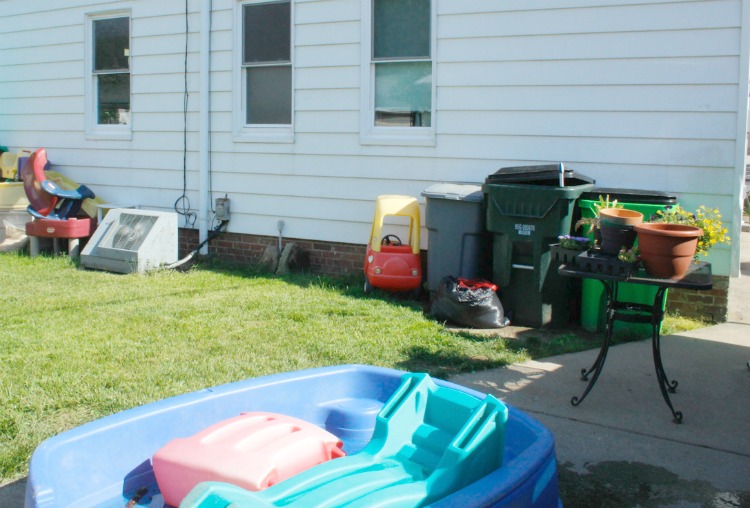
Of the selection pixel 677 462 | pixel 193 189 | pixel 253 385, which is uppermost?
pixel 193 189

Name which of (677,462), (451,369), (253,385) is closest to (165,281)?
(451,369)

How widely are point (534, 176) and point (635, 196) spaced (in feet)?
2.77

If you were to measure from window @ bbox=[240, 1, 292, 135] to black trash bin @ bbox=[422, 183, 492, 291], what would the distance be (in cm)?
269

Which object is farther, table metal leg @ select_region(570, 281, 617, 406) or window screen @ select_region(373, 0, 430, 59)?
window screen @ select_region(373, 0, 430, 59)

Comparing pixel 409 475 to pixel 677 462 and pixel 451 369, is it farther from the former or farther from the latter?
pixel 451 369

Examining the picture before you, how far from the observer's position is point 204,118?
9609 millimetres

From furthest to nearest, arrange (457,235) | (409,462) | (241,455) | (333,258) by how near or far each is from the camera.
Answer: (333,258)
(457,235)
(409,462)
(241,455)

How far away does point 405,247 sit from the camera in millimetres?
7664

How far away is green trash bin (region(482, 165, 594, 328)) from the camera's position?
6590 millimetres

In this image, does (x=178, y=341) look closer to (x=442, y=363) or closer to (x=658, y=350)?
(x=442, y=363)

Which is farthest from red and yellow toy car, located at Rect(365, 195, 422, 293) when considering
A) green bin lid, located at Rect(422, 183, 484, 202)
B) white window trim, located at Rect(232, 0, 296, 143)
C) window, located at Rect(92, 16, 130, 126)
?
window, located at Rect(92, 16, 130, 126)

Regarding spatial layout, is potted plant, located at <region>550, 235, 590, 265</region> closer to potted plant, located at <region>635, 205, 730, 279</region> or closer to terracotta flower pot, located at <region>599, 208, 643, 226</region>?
terracotta flower pot, located at <region>599, 208, 643, 226</region>

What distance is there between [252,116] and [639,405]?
6.19 meters

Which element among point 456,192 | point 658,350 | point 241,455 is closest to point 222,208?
point 456,192
